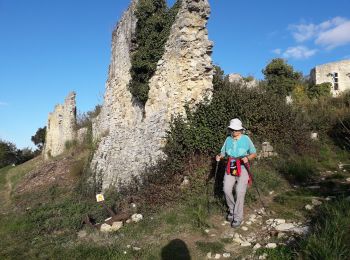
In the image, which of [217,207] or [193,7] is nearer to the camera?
[217,207]

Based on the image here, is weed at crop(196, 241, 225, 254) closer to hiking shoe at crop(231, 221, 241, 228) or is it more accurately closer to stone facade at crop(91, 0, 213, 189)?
hiking shoe at crop(231, 221, 241, 228)

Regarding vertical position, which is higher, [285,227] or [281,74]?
[281,74]

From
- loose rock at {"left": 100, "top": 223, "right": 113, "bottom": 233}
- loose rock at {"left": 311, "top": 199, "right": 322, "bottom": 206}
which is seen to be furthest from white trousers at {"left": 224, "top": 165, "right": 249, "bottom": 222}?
loose rock at {"left": 100, "top": 223, "right": 113, "bottom": 233}

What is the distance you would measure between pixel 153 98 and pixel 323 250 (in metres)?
6.63

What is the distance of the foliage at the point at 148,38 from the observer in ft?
32.5

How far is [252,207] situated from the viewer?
7156 millimetres

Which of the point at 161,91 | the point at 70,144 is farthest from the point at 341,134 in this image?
the point at 70,144

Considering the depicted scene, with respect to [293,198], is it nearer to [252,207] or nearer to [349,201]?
[252,207]

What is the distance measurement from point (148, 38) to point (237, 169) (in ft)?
17.1

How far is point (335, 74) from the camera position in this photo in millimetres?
28000

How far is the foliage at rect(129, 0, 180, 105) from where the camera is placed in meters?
9.91

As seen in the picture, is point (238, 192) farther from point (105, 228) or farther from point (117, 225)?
point (105, 228)

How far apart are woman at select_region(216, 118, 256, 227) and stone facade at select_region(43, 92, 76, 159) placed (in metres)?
15.7

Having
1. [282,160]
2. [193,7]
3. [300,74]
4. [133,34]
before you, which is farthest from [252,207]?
[300,74]
